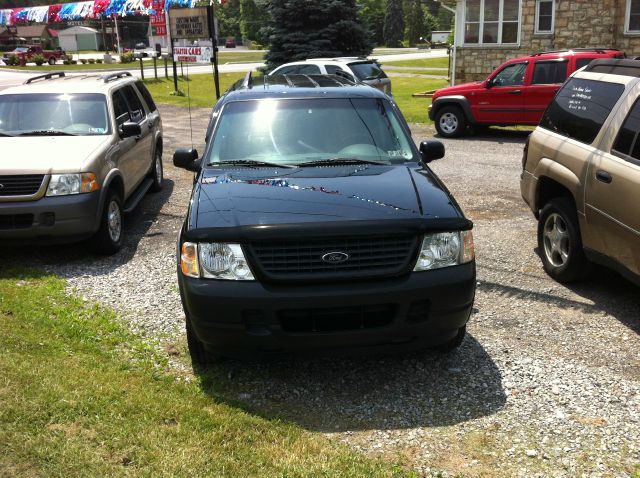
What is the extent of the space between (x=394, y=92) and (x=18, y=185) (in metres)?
21.0

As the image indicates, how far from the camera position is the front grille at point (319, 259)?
3822 mm

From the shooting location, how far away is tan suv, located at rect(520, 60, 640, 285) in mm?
4953

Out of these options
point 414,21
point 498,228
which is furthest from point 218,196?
point 414,21

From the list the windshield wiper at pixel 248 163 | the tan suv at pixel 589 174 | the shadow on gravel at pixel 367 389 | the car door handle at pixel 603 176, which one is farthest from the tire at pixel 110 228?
the car door handle at pixel 603 176

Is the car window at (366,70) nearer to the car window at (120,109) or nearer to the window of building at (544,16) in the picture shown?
the car window at (120,109)

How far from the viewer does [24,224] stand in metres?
6.57

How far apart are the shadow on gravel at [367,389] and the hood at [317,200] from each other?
865 mm

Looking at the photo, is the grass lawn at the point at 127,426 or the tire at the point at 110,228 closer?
the grass lawn at the point at 127,426

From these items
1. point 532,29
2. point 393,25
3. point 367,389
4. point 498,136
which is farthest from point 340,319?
point 393,25

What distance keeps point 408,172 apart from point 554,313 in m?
1.73

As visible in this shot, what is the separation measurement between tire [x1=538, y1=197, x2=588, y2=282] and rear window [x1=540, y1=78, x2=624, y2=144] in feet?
2.03

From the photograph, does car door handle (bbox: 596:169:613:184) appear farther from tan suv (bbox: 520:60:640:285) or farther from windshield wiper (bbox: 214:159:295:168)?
windshield wiper (bbox: 214:159:295:168)

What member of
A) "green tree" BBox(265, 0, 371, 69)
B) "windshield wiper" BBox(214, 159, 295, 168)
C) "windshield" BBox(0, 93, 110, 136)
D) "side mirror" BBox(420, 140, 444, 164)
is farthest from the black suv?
"green tree" BBox(265, 0, 371, 69)

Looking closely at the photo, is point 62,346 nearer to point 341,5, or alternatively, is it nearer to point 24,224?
point 24,224
